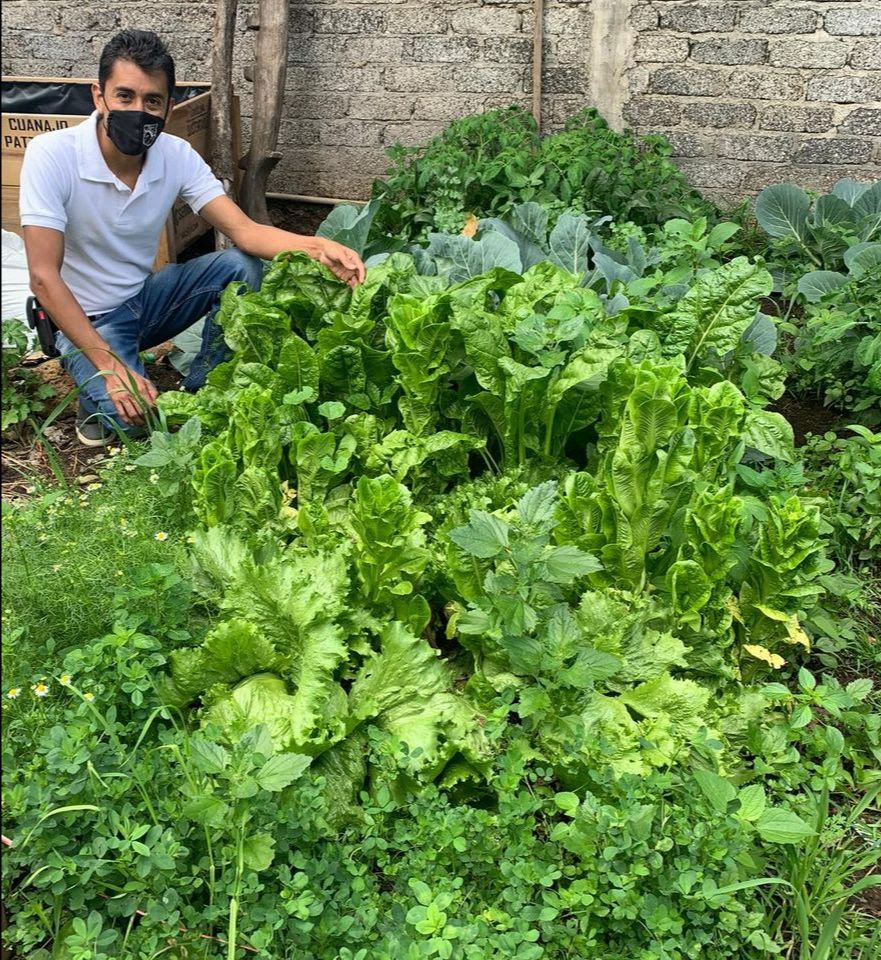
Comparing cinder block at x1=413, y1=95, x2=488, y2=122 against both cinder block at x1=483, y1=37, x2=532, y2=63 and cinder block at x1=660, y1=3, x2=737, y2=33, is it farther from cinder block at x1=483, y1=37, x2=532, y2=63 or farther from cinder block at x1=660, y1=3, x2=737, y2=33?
cinder block at x1=660, y1=3, x2=737, y2=33

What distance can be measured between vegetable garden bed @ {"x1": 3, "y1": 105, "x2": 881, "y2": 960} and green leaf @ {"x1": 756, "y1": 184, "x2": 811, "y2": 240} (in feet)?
4.84

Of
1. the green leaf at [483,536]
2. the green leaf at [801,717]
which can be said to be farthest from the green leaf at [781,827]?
the green leaf at [483,536]

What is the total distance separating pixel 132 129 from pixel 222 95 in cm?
235

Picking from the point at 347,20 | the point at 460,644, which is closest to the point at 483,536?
the point at 460,644

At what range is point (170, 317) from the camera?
12.8ft

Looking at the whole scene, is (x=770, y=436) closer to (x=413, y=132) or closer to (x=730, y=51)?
(x=730, y=51)

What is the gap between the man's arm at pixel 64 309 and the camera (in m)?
3.30

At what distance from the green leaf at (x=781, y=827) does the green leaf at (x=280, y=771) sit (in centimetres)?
91

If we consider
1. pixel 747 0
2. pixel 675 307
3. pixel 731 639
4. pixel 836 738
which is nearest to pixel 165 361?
pixel 675 307

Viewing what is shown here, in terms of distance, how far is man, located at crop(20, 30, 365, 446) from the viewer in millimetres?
3322

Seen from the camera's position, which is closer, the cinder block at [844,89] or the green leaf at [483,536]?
the green leaf at [483,536]

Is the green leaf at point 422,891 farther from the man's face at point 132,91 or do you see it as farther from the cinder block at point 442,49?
the cinder block at point 442,49

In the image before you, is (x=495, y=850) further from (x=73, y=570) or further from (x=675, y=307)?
(x=675, y=307)

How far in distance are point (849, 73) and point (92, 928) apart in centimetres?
552
